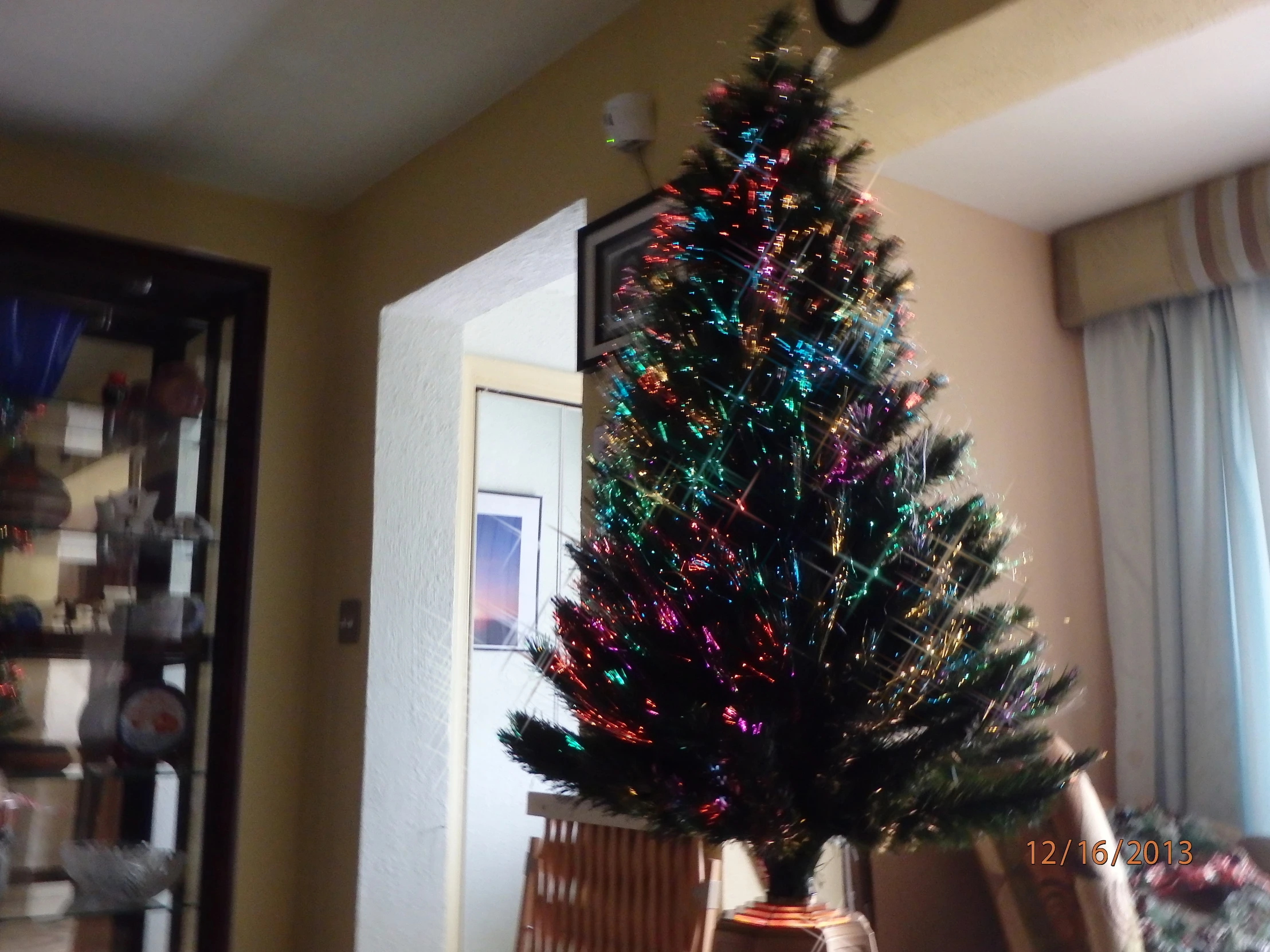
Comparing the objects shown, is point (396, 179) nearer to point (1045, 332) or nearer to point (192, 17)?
point (192, 17)

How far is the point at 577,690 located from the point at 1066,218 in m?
1.79

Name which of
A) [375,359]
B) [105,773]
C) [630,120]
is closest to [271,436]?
[375,359]

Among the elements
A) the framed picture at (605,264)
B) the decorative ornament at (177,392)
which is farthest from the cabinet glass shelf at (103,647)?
the framed picture at (605,264)

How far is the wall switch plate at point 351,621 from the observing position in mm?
2326

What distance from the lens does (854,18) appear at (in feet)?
4.68

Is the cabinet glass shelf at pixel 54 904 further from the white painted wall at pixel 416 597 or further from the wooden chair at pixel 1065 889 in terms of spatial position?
the wooden chair at pixel 1065 889

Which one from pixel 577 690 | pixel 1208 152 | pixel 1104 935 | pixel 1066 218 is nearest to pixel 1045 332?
pixel 1066 218

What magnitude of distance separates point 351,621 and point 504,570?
2.16 feet

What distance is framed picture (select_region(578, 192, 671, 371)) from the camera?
1.66 metres

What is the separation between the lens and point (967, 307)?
2.09 metres

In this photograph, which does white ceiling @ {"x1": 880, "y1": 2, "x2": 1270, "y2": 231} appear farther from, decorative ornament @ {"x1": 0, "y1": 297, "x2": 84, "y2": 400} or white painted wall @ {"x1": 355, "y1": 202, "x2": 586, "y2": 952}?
decorative ornament @ {"x1": 0, "y1": 297, "x2": 84, "y2": 400}

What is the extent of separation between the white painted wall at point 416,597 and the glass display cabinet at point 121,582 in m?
0.36

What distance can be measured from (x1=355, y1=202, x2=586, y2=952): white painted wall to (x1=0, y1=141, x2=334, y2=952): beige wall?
28 centimetres
